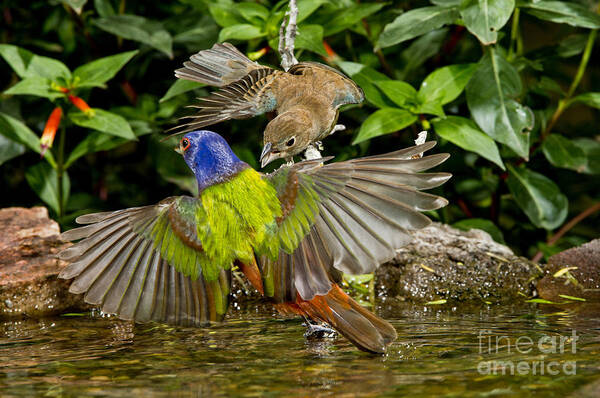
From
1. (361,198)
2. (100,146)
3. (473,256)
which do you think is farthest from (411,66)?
(361,198)

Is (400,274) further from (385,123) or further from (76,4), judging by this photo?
(76,4)

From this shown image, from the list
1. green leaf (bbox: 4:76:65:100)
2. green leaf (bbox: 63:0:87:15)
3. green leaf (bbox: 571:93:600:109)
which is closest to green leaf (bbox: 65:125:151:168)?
green leaf (bbox: 4:76:65:100)

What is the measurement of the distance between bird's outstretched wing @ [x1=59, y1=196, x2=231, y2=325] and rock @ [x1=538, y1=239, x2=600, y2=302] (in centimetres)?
184

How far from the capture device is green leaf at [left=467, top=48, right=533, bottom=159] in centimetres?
447

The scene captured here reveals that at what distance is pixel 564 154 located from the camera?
5.04m

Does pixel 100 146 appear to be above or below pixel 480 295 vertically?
above

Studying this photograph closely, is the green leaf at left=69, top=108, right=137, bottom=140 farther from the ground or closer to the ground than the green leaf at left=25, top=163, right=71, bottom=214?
farther from the ground

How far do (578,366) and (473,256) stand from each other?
1555 mm

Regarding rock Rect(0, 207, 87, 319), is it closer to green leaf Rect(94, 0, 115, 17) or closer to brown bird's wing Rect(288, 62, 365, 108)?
brown bird's wing Rect(288, 62, 365, 108)

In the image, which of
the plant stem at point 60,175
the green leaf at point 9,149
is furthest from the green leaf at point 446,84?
the green leaf at point 9,149

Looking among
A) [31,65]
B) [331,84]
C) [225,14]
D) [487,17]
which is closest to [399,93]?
[331,84]

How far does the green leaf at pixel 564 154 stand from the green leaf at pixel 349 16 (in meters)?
1.50

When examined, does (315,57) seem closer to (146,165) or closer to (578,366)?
(146,165)

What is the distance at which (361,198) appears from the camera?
109 inches
